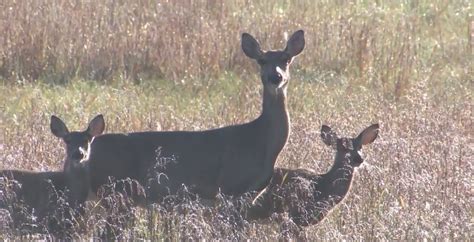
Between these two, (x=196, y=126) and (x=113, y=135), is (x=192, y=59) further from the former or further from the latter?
(x=113, y=135)

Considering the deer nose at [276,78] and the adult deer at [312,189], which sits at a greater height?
the deer nose at [276,78]

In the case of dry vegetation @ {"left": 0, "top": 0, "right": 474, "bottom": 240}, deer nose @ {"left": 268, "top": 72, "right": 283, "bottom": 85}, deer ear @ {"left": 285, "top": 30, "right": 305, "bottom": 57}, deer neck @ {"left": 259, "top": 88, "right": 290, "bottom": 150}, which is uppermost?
deer ear @ {"left": 285, "top": 30, "right": 305, "bottom": 57}

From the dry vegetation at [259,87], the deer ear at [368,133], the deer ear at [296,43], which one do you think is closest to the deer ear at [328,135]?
the deer ear at [368,133]

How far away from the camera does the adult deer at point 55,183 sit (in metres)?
8.95

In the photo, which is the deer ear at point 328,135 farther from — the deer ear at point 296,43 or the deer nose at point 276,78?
the deer nose at point 276,78

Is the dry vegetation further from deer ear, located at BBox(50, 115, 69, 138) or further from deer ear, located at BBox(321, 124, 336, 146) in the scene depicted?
deer ear, located at BBox(50, 115, 69, 138)

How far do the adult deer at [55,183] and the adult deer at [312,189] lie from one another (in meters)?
1.08

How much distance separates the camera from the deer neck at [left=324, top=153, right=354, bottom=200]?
9297 millimetres

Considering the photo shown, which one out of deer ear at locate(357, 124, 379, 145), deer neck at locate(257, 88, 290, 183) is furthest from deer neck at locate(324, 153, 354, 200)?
deer neck at locate(257, 88, 290, 183)

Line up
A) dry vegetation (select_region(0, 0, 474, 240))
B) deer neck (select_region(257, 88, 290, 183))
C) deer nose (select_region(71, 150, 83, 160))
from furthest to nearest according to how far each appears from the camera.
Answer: deer neck (select_region(257, 88, 290, 183)) → dry vegetation (select_region(0, 0, 474, 240)) → deer nose (select_region(71, 150, 83, 160))

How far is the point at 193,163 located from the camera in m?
9.20

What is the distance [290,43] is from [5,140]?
250 centimetres

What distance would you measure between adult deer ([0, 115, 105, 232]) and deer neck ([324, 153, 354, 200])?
4.99 ft

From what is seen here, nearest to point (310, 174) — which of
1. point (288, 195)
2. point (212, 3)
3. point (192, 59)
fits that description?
point (288, 195)
